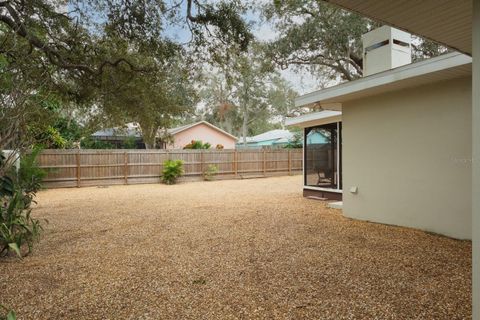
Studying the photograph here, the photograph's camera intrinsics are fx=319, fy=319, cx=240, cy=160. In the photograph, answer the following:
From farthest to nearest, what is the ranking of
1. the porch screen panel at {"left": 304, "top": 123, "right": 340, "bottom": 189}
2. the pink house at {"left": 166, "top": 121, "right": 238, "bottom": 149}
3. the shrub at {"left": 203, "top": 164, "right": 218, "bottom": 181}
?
the pink house at {"left": 166, "top": 121, "right": 238, "bottom": 149} < the shrub at {"left": 203, "top": 164, "right": 218, "bottom": 181} < the porch screen panel at {"left": 304, "top": 123, "right": 340, "bottom": 189}

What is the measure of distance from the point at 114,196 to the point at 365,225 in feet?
26.2

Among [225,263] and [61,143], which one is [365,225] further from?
[61,143]

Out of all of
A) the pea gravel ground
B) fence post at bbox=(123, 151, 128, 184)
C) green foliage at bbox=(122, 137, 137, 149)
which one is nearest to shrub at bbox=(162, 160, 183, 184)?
fence post at bbox=(123, 151, 128, 184)

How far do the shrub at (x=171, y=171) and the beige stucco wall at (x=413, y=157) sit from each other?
30.9 ft

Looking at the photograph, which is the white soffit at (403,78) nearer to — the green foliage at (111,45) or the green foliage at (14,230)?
the green foliage at (111,45)

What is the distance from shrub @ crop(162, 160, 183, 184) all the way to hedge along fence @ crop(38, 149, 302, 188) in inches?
21.4

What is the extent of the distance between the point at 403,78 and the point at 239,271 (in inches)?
149

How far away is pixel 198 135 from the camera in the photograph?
24188mm

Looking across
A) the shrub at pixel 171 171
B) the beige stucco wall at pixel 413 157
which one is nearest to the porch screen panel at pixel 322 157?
the beige stucco wall at pixel 413 157

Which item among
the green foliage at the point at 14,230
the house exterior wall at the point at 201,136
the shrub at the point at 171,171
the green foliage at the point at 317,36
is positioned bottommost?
the green foliage at the point at 14,230

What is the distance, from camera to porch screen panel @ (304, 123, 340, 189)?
872cm

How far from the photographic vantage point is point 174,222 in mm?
6488

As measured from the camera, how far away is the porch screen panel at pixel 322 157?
Answer: 872 centimetres

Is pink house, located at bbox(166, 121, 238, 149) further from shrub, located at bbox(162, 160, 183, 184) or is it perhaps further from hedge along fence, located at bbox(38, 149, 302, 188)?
shrub, located at bbox(162, 160, 183, 184)
